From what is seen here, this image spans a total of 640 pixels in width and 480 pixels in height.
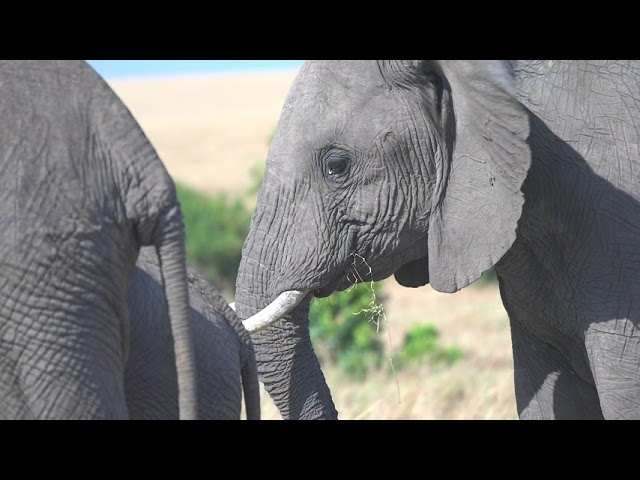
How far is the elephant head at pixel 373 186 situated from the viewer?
164 inches

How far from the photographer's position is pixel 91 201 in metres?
2.82

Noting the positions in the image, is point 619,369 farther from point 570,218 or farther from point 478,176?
point 478,176

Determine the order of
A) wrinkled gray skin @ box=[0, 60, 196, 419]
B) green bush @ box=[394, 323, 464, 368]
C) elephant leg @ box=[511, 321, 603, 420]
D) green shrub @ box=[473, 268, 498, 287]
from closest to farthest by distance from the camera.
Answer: wrinkled gray skin @ box=[0, 60, 196, 419], elephant leg @ box=[511, 321, 603, 420], green bush @ box=[394, 323, 464, 368], green shrub @ box=[473, 268, 498, 287]

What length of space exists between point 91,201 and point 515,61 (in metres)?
1.95

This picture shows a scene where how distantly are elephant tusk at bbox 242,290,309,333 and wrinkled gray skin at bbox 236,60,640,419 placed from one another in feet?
0.13

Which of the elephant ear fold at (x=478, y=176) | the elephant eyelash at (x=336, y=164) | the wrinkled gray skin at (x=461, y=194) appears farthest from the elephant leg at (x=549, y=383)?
the elephant eyelash at (x=336, y=164)

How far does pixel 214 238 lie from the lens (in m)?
15.4

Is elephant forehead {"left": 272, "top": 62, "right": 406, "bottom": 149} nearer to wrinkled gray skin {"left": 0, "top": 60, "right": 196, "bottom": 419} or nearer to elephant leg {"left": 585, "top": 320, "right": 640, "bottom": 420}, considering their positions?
elephant leg {"left": 585, "top": 320, "right": 640, "bottom": 420}

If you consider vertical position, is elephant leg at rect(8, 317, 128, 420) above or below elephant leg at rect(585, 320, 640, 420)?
above

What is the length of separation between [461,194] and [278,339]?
0.82 m

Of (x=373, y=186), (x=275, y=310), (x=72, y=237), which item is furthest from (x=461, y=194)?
(x=72, y=237)

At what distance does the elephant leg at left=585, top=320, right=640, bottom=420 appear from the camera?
4.12 metres

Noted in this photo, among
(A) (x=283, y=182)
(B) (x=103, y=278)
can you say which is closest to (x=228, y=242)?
(A) (x=283, y=182)

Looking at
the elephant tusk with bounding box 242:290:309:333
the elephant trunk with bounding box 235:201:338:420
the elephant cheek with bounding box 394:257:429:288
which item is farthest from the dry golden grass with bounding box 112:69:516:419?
the elephant tusk with bounding box 242:290:309:333
